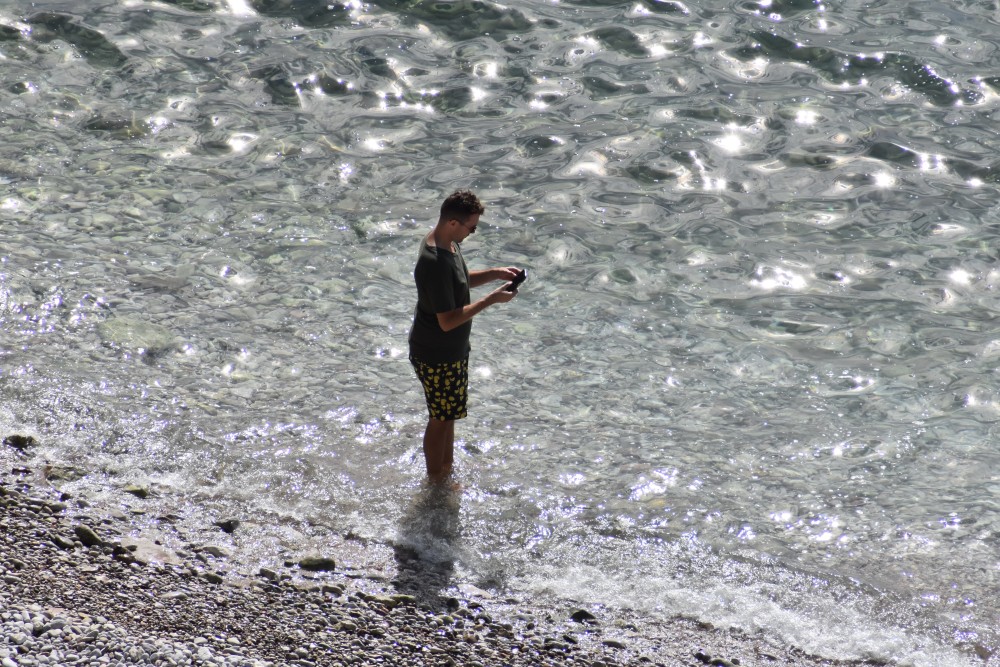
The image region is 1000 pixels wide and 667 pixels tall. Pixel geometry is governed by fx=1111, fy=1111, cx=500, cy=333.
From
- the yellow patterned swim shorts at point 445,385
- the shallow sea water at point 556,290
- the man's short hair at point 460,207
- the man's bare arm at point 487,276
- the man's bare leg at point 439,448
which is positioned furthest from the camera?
the man's bare leg at point 439,448

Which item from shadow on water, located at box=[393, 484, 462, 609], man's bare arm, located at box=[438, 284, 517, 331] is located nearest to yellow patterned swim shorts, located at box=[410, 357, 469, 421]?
man's bare arm, located at box=[438, 284, 517, 331]

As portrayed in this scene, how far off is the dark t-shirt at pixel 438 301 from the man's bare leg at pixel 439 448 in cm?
55

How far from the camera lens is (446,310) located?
6.02 meters

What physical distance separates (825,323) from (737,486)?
2822 millimetres

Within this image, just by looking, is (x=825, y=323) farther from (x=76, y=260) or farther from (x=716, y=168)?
(x=76, y=260)

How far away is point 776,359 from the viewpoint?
9.00 m

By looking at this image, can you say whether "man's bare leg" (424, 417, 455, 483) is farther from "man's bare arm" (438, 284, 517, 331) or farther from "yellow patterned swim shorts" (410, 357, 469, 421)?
"man's bare arm" (438, 284, 517, 331)

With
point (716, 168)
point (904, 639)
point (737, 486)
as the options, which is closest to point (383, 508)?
point (737, 486)

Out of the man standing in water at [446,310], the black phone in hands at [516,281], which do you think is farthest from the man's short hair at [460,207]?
the black phone in hands at [516,281]

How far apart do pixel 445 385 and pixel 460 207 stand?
1.09 m

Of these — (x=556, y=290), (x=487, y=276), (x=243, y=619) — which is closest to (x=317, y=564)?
(x=243, y=619)

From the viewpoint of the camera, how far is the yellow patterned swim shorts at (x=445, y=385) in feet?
20.9

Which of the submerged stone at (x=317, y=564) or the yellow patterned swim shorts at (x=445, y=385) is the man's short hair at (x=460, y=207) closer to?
the yellow patterned swim shorts at (x=445, y=385)

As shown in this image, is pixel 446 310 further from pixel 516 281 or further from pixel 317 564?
pixel 317 564
